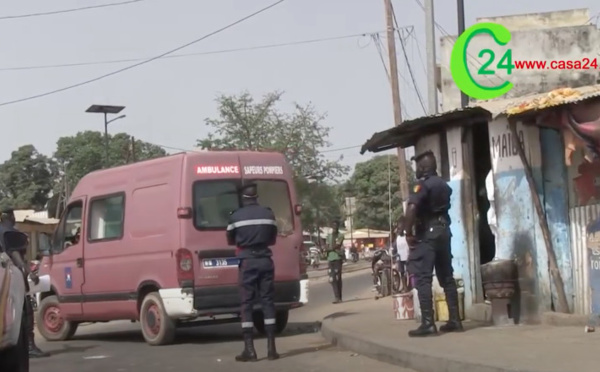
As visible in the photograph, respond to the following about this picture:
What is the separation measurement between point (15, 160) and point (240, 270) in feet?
268

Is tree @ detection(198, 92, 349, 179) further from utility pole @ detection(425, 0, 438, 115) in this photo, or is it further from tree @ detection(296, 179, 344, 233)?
utility pole @ detection(425, 0, 438, 115)

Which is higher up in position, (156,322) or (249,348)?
(156,322)

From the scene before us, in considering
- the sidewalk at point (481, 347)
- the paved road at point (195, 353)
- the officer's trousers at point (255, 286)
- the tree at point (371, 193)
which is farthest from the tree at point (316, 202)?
the officer's trousers at point (255, 286)

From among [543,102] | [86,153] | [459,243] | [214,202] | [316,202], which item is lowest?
[459,243]

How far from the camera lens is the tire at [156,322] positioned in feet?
38.7

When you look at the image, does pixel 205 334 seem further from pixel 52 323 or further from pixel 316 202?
pixel 316 202

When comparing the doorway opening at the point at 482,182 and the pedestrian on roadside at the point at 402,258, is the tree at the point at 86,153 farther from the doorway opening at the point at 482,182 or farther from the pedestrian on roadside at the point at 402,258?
the doorway opening at the point at 482,182

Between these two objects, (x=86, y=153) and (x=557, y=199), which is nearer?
(x=557, y=199)

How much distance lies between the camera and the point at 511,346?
28.1ft

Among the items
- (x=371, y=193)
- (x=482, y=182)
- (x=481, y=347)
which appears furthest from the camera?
(x=371, y=193)

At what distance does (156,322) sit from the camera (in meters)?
12.0

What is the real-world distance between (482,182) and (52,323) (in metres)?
6.82

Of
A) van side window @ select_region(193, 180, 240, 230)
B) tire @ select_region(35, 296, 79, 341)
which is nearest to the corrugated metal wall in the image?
van side window @ select_region(193, 180, 240, 230)

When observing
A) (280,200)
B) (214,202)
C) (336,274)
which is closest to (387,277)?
(336,274)
